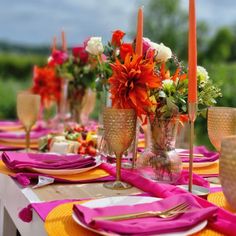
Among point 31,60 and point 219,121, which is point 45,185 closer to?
point 219,121

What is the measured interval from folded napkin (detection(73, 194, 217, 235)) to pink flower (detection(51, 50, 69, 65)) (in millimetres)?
1329

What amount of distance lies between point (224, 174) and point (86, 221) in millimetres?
301

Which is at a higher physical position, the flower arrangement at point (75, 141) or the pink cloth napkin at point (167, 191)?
the flower arrangement at point (75, 141)

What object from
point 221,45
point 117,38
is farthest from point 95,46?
point 221,45

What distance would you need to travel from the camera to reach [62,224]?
31.3 inches

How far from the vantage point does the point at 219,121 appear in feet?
3.98

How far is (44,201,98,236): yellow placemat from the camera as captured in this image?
757mm

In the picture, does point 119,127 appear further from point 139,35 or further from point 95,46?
point 95,46

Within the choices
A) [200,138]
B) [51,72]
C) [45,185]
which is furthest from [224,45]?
[45,185]

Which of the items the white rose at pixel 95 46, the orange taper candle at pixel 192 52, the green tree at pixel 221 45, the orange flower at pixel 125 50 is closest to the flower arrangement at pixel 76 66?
the white rose at pixel 95 46

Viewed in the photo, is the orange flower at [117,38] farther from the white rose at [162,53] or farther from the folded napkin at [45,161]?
the folded napkin at [45,161]

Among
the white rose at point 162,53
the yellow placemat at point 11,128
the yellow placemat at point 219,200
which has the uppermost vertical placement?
the white rose at point 162,53

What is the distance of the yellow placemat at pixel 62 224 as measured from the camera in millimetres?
757

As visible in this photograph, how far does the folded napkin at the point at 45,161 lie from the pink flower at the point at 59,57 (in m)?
0.83
